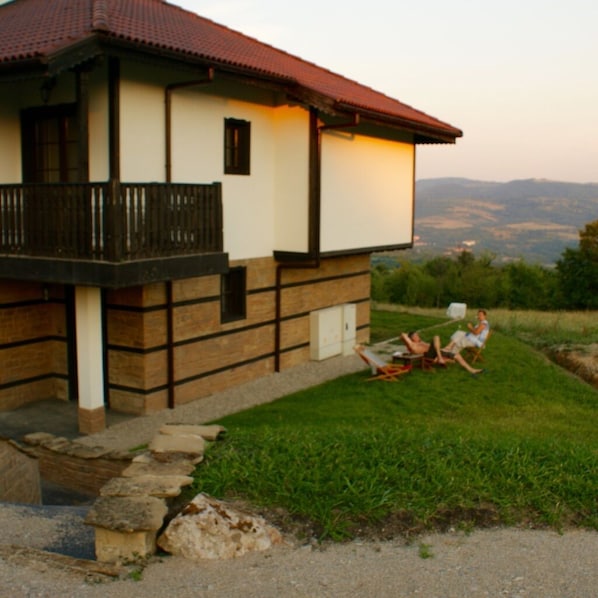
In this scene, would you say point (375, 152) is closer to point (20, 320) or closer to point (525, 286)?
point (20, 320)

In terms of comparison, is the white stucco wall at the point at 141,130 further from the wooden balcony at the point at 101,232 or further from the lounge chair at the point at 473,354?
the lounge chair at the point at 473,354

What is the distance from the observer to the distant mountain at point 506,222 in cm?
12669

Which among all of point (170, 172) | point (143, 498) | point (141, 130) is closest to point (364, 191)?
point (170, 172)

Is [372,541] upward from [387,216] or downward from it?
downward

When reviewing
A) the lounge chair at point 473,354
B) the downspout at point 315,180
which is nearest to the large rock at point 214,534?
the downspout at point 315,180

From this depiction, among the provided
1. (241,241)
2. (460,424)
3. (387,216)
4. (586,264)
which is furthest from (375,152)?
(586,264)

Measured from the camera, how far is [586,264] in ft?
151

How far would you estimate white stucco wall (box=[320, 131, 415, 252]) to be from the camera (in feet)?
47.3

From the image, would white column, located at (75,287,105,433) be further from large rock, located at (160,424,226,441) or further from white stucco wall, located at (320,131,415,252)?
white stucco wall, located at (320,131,415,252)

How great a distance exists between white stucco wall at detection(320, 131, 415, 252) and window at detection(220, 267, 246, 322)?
5.69ft

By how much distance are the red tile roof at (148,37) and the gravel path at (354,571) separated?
610 centimetres

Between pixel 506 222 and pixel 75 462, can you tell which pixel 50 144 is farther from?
pixel 506 222

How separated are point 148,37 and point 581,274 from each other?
136 feet

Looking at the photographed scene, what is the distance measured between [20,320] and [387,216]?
8.57 m
